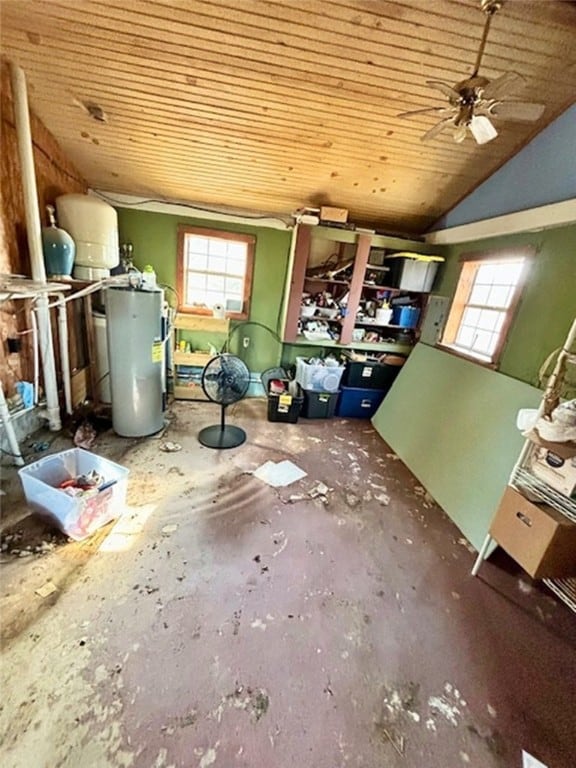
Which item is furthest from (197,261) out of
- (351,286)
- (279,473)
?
(279,473)

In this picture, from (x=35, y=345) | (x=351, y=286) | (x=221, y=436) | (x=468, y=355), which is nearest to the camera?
(x=35, y=345)

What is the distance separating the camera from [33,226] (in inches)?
91.1

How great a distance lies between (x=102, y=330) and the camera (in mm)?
3307

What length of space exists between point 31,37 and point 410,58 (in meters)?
2.32

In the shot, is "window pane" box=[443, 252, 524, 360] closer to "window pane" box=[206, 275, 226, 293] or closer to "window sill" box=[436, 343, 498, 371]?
"window sill" box=[436, 343, 498, 371]

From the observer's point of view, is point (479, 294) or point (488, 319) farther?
point (479, 294)

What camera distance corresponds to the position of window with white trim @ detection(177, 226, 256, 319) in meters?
3.85

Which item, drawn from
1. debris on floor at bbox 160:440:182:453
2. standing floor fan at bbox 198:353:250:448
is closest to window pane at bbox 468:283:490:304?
standing floor fan at bbox 198:353:250:448

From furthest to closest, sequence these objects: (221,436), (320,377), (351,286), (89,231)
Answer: (320,377) → (351,286) → (221,436) → (89,231)

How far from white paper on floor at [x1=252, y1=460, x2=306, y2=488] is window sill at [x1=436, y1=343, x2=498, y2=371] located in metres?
1.87

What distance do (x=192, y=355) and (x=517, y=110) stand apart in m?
3.17

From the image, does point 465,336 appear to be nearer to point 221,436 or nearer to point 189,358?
point 221,436

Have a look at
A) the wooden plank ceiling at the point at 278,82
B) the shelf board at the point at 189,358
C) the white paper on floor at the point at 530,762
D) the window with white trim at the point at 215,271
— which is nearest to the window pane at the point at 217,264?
the window with white trim at the point at 215,271

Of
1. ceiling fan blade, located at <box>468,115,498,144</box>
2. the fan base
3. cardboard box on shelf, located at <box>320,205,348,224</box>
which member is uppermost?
ceiling fan blade, located at <box>468,115,498,144</box>
